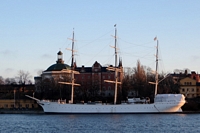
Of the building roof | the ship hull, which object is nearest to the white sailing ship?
the ship hull

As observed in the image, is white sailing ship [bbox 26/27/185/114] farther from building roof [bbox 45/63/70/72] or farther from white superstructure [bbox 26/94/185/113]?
building roof [bbox 45/63/70/72]

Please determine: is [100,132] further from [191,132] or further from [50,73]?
[50,73]

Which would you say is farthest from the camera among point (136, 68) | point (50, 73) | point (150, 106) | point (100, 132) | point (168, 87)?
point (50, 73)

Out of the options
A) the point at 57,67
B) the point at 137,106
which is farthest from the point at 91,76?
the point at 137,106

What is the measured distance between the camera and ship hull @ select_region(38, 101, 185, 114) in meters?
91.6

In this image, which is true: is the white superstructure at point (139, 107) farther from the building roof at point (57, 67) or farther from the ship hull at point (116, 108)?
the building roof at point (57, 67)

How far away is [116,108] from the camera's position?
92438 mm

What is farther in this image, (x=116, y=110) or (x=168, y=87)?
(x=168, y=87)

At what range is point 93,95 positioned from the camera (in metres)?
117

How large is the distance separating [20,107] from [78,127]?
57349mm

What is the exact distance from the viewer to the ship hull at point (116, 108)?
9156 cm

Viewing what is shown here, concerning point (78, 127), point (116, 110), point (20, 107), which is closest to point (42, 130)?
point (78, 127)

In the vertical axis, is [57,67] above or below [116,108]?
above

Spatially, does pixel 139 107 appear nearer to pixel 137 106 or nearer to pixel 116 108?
pixel 137 106
